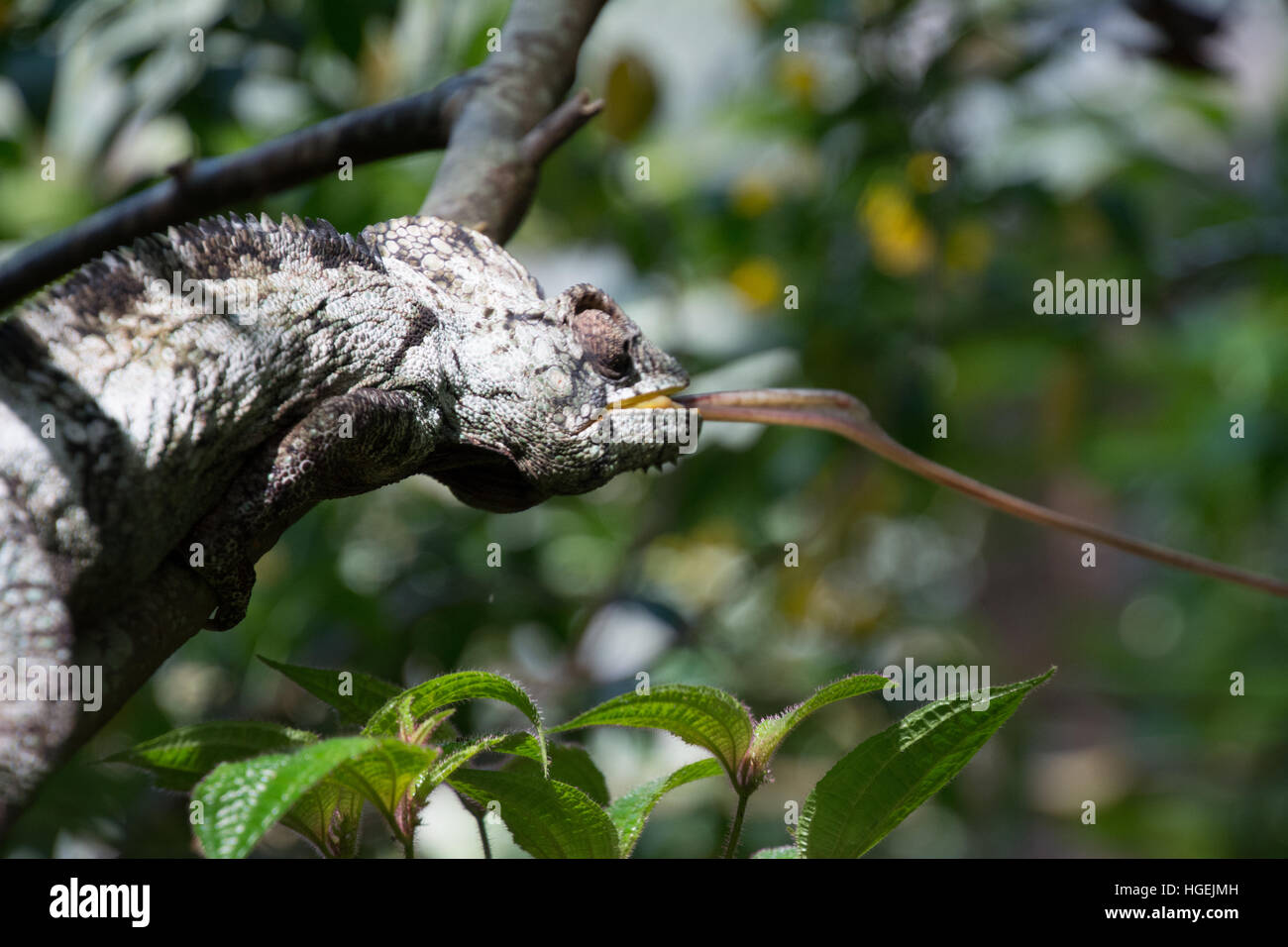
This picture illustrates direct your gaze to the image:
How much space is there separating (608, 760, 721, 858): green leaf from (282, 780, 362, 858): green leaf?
181 mm

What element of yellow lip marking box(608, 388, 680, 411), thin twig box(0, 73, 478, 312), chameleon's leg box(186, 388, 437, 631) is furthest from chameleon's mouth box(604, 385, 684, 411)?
thin twig box(0, 73, 478, 312)

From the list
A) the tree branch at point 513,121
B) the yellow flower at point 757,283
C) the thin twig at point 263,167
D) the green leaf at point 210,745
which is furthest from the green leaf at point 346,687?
the yellow flower at point 757,283

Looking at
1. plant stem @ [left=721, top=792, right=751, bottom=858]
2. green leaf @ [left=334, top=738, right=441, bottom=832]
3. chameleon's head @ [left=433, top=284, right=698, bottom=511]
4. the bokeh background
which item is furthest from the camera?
the bokeh background

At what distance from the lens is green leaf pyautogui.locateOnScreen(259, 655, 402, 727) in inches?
33.9

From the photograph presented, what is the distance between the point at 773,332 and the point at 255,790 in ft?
6.63

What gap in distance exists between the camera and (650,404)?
3.84 ft

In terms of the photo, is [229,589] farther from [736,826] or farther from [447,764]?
[736,826]

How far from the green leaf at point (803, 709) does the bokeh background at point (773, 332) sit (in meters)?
1.07

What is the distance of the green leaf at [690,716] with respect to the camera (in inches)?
31.9

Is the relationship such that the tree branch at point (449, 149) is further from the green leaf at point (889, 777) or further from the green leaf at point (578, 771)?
the green leaf at point (889, 777)

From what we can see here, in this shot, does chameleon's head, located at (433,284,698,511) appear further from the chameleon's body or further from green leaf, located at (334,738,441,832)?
green leaf, located at (334,738,441,832)
